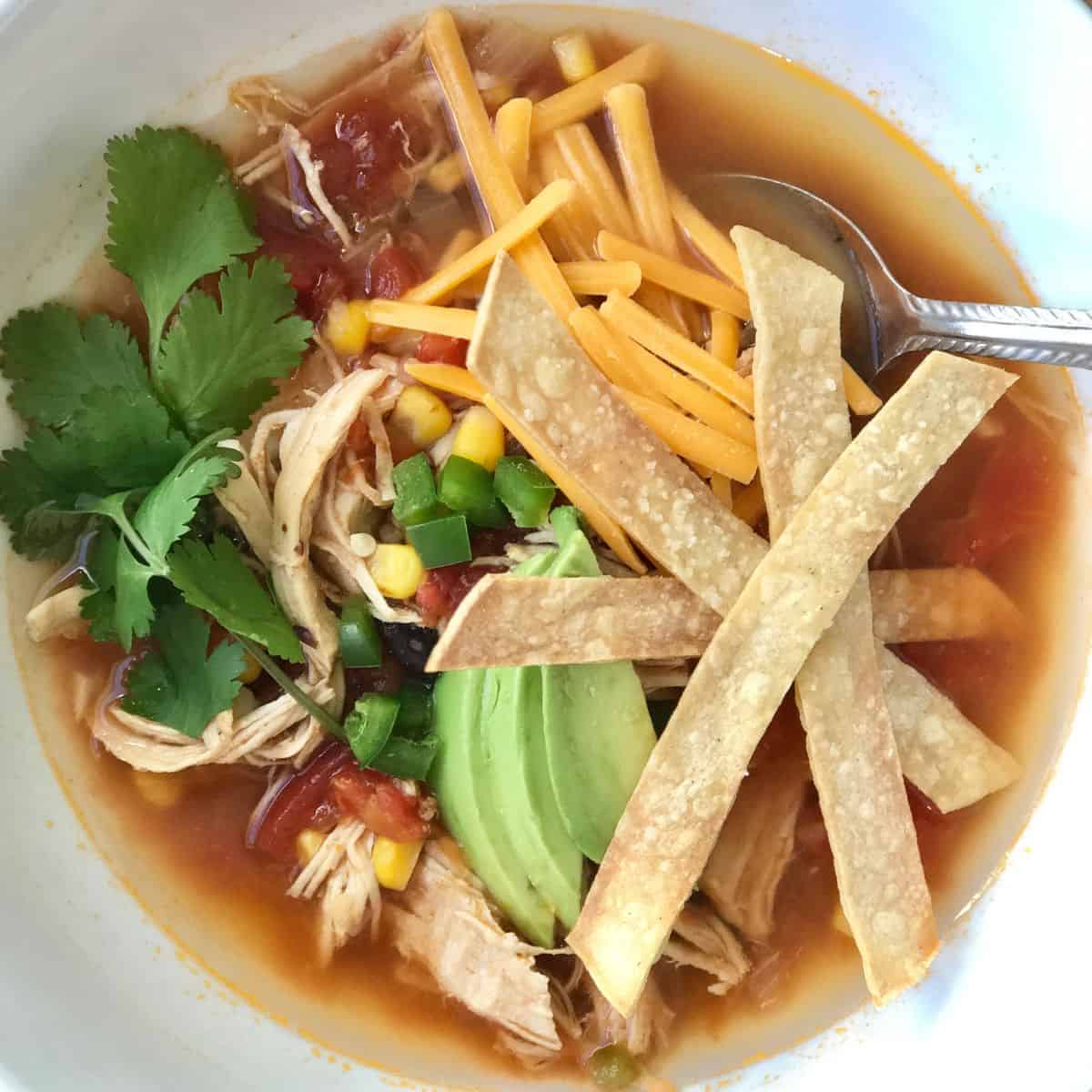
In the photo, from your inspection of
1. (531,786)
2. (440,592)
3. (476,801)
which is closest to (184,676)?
(440,592)

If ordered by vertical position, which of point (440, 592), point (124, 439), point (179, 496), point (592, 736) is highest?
point (124, 439)

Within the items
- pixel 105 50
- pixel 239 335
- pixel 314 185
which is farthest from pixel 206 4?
pixel 239 335

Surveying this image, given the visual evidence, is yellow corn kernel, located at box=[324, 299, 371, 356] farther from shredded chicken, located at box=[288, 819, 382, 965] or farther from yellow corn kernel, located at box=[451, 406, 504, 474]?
shredded chicken, located at box=[288, 819, 382, 965]

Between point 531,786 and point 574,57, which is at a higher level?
point 574,57

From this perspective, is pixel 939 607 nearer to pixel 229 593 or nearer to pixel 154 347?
pixel 229 593

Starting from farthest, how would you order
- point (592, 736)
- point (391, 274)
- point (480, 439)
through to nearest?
point (391, 274)
point (480, 439)
point (592, 736)

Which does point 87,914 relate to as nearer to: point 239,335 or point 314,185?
point 239,335

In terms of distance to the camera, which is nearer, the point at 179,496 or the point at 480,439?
the point at 179,496

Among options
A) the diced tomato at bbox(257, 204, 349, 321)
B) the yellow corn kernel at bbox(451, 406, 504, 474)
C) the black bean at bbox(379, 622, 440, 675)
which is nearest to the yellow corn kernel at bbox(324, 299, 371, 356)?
the diced tomato at bbox(257, 204, 349, 321)
